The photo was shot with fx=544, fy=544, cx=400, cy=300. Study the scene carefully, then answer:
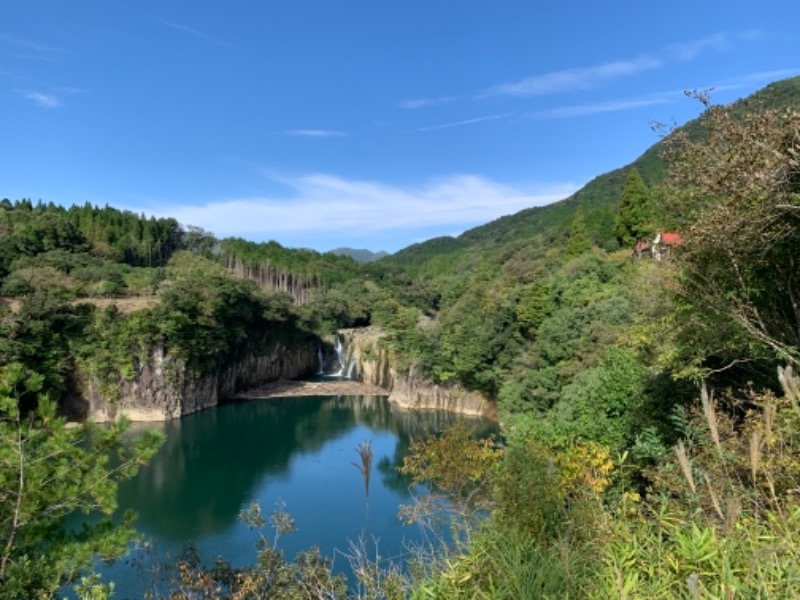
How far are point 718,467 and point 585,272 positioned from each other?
735 inches

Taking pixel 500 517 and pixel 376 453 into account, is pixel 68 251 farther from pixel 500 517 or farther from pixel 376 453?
pixel 500 517

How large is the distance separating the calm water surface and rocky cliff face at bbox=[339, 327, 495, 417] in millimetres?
778

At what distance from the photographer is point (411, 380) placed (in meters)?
25.7

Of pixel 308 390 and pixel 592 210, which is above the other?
pixel 592 210

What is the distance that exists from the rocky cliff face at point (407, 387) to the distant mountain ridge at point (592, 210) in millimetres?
11113

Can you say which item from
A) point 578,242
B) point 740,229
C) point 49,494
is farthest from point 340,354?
point 740,229

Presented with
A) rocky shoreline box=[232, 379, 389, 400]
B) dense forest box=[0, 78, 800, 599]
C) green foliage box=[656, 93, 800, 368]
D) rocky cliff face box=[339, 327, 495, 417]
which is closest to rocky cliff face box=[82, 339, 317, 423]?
rocky shoreline box=[232, 379, 389, 400]

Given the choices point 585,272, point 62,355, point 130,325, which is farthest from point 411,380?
point 62,355

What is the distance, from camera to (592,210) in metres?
35.6

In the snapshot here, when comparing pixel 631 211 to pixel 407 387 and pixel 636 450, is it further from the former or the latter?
pixel 636 450

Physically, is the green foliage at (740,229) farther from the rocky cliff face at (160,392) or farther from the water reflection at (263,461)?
the rocky cliff face at (160,392)

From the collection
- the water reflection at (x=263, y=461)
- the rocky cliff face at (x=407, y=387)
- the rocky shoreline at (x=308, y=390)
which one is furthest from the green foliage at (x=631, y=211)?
the rocky shoreline at (x=308, y=390)

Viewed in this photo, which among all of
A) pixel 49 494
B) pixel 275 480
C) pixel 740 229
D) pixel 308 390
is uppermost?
pixel 740 229

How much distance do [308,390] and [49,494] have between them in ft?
82.8
